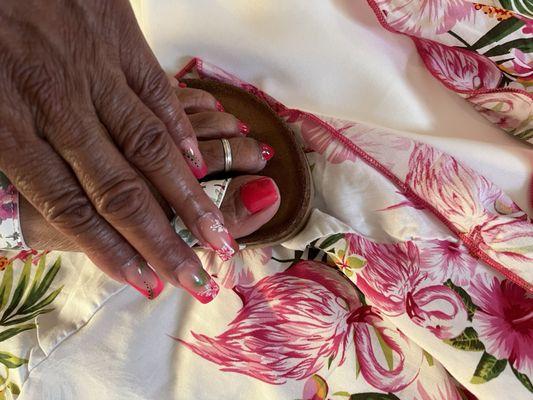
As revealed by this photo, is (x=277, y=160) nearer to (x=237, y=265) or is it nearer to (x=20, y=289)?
(x=237, y=265)

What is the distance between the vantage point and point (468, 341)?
0.54 meters

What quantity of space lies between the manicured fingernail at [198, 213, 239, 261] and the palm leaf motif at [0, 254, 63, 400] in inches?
10.3

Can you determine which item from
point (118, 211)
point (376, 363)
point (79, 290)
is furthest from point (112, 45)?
point (376, 363)

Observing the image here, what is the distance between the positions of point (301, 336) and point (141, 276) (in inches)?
8.0

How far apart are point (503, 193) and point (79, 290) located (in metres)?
0.54

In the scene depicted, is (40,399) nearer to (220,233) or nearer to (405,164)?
(220,233)

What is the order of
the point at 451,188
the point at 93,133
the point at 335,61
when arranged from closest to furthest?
1. the point at 93,133
2. the point at 451,188
3. the point at 335,61

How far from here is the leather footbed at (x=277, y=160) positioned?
2.06 feet

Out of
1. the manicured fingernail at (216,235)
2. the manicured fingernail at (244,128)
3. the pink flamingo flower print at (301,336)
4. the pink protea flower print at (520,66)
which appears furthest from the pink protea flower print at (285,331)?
the pink protea flower print at (520,66)

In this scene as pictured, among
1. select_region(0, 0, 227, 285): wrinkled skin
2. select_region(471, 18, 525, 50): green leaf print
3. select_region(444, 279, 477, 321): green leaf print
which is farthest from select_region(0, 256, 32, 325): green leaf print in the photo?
select_region(471, 18, 525, 50): green leaf print

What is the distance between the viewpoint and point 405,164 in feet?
2.00

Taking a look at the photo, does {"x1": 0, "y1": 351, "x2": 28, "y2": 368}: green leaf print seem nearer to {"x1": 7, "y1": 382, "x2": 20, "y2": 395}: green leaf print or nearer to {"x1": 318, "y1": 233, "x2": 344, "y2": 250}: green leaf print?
{"x1": 7, "y1": 382, "x2": 20, "y2": 395}: green leaf print

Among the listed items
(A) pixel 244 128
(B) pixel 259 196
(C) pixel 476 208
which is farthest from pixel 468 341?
(A) pixel 244 128

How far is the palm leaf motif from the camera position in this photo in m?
0.65
